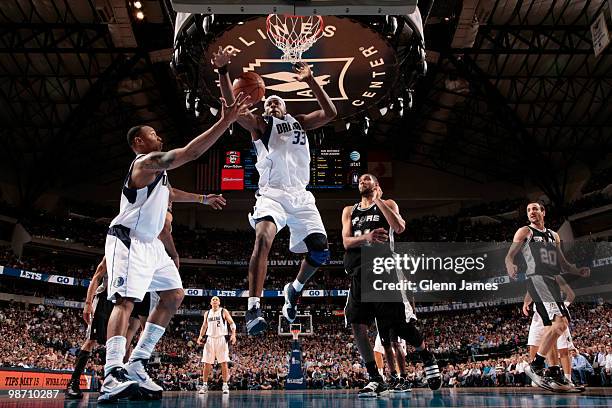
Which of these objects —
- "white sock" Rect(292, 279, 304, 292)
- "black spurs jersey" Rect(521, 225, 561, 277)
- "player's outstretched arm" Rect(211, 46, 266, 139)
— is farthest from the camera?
"black spurs jersey" Rect(521, 225, 561, 277)

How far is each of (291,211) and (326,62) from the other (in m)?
4.96

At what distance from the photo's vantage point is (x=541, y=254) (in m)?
6.83

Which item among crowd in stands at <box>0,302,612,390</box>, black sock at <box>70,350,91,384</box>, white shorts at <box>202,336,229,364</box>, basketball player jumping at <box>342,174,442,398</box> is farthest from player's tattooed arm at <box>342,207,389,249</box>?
crowd in stands at <box>0,302,612,390</box>

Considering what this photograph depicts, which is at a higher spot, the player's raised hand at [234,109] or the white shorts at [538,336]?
the player's raised hand at [234,109]

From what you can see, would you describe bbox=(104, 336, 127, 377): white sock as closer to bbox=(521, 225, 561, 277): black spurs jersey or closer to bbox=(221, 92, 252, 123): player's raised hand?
bbox=(221, 92, 252, 123): player's raised hand

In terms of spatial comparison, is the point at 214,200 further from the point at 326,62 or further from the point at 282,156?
the point at 326,62

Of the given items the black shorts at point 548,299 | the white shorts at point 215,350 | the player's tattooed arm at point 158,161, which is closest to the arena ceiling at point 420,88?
the black shorts at point 548,299

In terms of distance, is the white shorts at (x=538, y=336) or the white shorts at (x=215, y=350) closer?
the white shorts at (x=538, y=336)

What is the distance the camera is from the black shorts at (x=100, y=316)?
7.23 m

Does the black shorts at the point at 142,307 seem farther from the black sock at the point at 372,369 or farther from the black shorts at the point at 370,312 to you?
the black sock at the point at 372,369

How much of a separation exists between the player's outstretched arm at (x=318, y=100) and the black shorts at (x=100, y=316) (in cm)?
370

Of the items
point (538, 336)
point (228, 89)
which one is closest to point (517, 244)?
point (538, 336)

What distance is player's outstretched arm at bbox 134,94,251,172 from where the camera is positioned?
4.11m

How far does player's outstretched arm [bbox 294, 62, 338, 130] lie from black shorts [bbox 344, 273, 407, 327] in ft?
5.96
